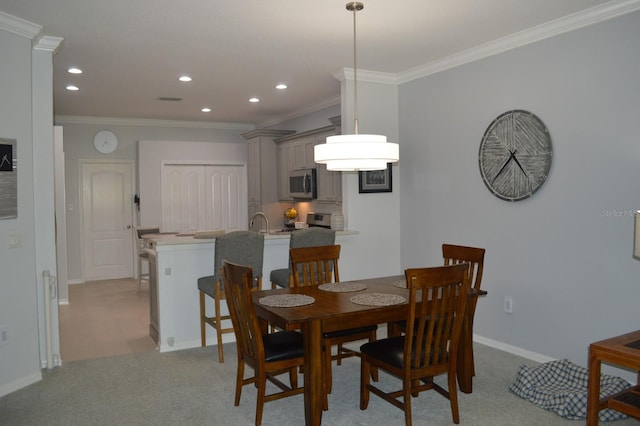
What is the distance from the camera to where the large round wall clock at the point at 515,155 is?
13.1 feet

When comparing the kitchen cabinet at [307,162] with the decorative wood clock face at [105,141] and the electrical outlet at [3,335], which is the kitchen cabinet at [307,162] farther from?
the electrical outlet at [3,335]

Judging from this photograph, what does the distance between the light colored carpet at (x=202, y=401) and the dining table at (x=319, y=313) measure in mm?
318

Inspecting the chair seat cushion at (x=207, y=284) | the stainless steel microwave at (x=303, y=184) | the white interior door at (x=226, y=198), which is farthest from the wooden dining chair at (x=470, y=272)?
the white interior door at (x=226, y=198)

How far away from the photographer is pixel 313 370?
9.25 ft

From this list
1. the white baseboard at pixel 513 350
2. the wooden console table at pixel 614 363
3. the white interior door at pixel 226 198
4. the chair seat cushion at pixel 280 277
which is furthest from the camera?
the white interior door at pixel 226 198

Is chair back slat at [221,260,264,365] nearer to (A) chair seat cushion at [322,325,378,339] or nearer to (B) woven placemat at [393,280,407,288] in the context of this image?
(A) chair seat cushion at [322,325,378,339]

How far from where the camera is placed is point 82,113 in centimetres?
757

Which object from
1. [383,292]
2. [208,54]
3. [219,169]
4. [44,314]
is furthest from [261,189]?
[383,292]

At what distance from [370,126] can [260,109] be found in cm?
255

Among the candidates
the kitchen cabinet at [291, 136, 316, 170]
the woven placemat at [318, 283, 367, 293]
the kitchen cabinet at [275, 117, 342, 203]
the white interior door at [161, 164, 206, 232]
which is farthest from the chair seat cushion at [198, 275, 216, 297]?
the white interior door at [161, 164, 206, 232]

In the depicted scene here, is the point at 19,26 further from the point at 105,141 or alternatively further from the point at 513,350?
the point at 105,141

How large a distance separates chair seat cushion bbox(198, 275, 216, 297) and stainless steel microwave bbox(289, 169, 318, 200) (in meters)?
2.52

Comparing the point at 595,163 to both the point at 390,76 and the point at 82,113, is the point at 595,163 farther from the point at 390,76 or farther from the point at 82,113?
the point at 82,113

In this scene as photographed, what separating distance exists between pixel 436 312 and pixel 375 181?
2769mm
